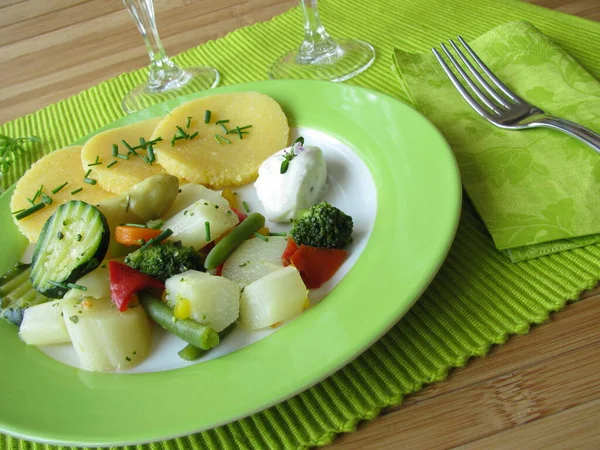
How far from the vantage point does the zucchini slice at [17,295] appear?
1633mm

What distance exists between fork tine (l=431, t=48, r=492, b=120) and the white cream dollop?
496 millimetres

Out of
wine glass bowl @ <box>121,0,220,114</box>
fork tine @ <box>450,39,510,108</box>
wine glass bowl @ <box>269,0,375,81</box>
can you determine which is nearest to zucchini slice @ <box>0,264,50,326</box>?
wine glass bowl @ <box>121,0,220,114</box>

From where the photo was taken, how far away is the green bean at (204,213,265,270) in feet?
5.23

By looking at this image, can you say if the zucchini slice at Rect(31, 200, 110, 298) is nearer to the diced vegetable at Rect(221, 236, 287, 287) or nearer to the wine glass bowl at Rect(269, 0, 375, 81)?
the diced vegetable at Rect(221, 236, 287, 287)

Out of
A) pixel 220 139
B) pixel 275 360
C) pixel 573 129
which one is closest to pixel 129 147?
pixel 220 139

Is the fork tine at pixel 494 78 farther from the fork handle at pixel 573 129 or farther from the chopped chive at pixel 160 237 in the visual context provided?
the chopped chive at pixel 160 237

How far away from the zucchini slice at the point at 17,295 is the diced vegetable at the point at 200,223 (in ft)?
1.35

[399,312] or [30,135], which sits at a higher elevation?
[399,312]

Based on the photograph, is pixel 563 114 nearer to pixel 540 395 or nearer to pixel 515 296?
pixel 515 296

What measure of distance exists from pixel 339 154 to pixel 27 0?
10.9ft

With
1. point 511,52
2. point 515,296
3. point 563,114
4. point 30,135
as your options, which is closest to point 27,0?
point 30,135

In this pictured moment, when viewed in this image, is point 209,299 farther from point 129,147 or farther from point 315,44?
point 315,44

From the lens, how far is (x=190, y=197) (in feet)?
6.12

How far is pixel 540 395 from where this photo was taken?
1.17m
